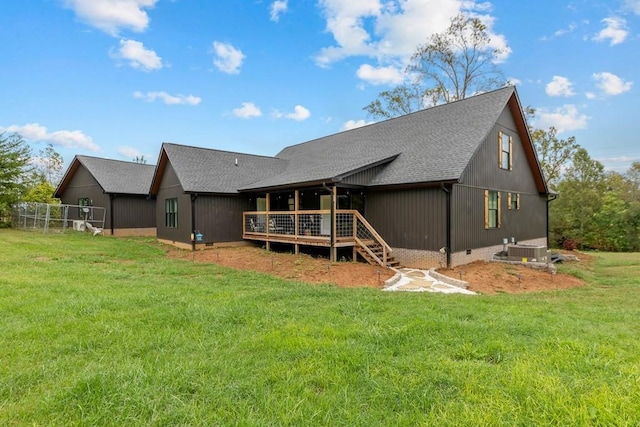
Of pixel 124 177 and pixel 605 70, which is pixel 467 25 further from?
pixel 124 177

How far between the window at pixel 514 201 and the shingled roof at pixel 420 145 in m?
3.68

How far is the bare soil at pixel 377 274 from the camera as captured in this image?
325 inches

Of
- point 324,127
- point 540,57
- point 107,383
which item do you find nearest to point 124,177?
point 324,127

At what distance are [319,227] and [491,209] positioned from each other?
6544 millimetres

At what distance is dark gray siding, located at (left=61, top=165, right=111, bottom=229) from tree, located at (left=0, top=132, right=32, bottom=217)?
265cm

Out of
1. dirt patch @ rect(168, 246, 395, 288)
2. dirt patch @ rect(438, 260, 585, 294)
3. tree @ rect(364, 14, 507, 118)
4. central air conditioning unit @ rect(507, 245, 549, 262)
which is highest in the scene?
tree @ rect(364, 14, 507, 118)

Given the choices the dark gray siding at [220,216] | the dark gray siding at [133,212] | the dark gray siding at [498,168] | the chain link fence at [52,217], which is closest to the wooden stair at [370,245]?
the dark gray siding at [498,168]

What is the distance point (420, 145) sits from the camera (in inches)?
503

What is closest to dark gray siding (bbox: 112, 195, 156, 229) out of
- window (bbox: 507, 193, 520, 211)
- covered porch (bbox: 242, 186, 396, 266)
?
covered porch (bbox: 242, 186, 396, 266)

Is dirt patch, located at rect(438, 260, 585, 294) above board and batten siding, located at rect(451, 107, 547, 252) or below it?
below

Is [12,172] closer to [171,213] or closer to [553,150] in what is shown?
[171,213]

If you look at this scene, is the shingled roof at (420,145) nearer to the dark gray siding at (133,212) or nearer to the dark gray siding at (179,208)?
the dark gray siding at (179,208)

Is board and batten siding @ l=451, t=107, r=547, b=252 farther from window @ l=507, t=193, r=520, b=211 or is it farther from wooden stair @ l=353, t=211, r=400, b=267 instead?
wooden stair @ l=353, t=211, r=400, b=267

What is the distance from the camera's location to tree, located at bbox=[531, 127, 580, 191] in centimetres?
2753
